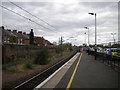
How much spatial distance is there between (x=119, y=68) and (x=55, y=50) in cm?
3913

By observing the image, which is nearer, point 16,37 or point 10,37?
point 10,37

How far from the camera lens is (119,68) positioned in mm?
14297

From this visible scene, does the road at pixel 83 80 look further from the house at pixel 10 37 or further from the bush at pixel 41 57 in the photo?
the house at pixel 10 37

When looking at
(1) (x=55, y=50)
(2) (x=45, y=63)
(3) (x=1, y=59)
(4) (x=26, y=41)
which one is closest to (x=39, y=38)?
(4) (x=26, y=41)

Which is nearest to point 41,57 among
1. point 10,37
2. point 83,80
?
point 83,80

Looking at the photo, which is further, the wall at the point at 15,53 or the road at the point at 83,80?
the wall at the point at 15,53

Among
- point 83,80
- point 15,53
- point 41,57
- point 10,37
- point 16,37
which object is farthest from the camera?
point 16,37

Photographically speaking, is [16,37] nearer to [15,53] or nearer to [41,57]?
[41,57]

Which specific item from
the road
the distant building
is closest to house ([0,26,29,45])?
the distant building

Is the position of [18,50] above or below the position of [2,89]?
above

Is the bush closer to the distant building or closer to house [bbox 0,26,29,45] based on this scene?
house [bbox 0,26,29,45]

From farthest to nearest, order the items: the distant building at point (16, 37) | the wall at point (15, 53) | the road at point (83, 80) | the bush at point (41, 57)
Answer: the distant building at point (16, 37)
the bush at point (41, 57)
the wall at point (15, 53)
the road at point (83, 80)

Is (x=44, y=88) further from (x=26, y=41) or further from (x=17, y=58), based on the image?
(x=26, y=41)

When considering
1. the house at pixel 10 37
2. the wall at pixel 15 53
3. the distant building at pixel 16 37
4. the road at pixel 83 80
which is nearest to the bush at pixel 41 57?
the wall at pixel 15 53
